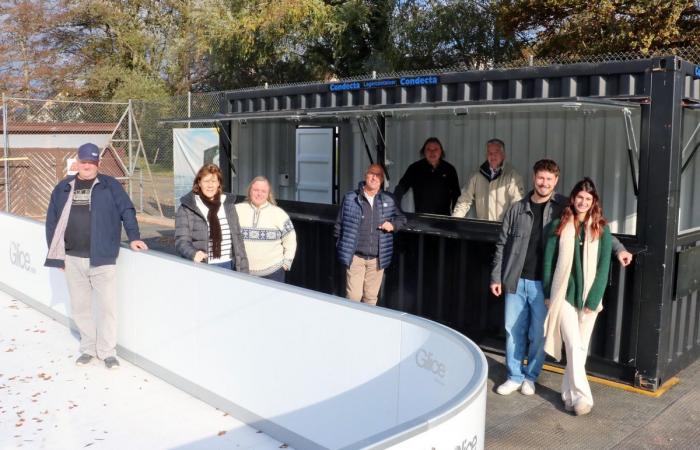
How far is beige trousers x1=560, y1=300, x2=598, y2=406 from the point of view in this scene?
197 inches

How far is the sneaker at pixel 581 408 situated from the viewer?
501 cm

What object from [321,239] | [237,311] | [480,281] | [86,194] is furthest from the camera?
[321,239]

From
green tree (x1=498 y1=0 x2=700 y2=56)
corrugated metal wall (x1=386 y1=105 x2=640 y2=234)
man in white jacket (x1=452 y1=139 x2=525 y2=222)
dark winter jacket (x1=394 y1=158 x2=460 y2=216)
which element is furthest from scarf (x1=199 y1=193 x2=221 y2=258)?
green tree (x1=498 y1=0 x2=700 y2=56)

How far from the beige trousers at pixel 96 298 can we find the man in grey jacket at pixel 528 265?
3.26 m

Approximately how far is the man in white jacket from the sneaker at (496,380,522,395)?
171 centimetres

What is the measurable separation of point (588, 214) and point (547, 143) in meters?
2.55

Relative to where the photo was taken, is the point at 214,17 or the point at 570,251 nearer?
the point at 570,251

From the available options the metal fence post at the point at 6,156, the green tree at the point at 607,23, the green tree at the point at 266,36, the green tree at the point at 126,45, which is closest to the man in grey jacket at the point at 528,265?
the metal fence post at the point at 6,156

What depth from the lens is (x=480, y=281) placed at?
257 inches

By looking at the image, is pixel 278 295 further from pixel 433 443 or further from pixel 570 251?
pixel 433 443

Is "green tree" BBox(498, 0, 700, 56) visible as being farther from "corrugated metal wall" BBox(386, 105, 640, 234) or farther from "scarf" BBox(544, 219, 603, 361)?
"scarf" BBox(544, 219, 603, 361)

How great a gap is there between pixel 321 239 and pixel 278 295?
340cm

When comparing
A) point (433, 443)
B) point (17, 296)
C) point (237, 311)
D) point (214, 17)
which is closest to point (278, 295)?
point (237, 311)

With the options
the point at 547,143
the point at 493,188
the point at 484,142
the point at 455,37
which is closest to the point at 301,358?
the point at 493,188
